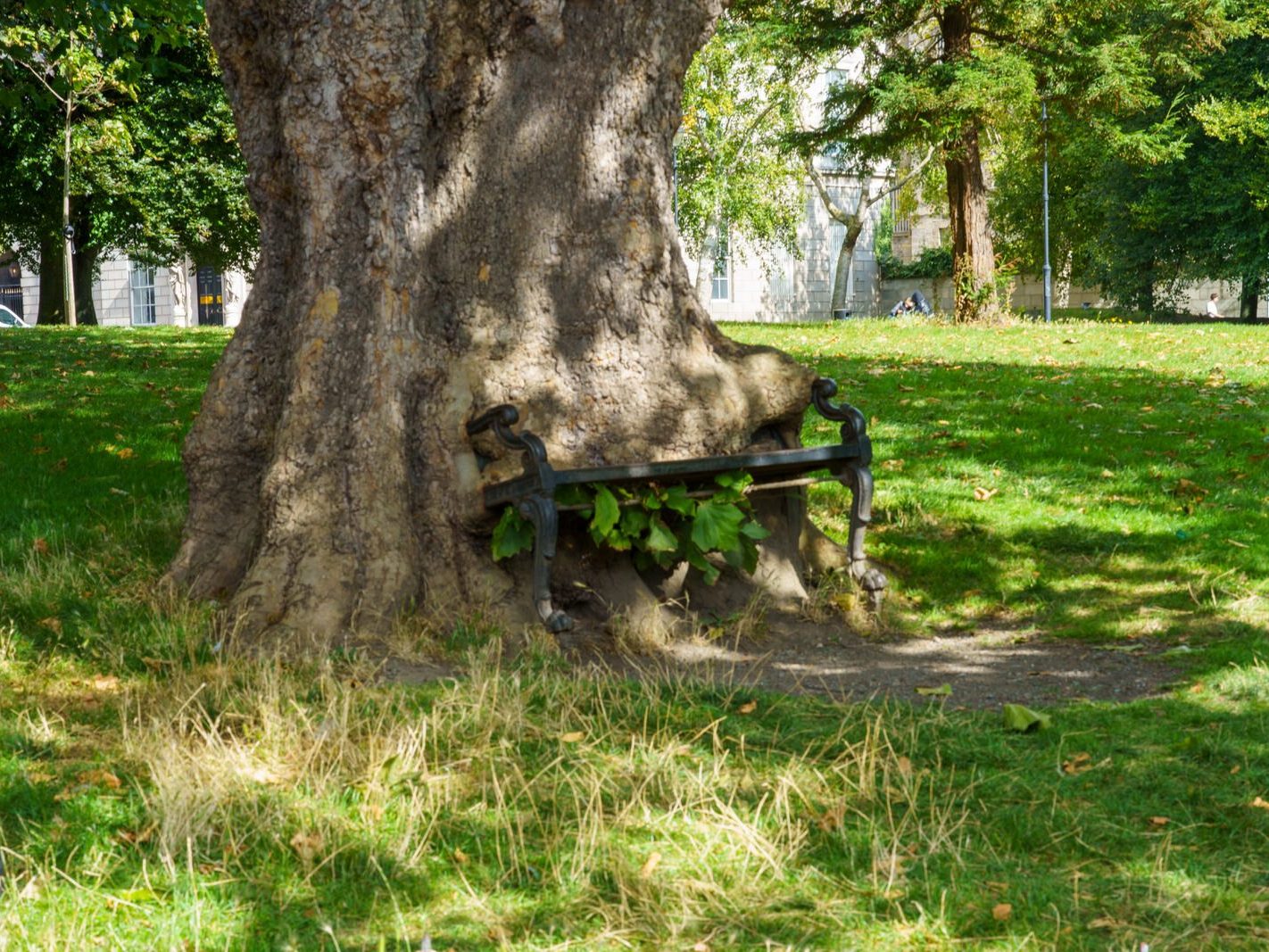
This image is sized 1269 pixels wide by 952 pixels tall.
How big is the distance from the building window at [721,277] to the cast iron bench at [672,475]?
38.7m

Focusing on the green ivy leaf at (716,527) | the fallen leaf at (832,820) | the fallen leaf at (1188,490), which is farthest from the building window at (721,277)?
the fallen leaf at (832,820)

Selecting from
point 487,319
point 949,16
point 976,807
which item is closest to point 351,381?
point 487,319

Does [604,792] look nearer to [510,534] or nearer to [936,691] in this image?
[936,691]

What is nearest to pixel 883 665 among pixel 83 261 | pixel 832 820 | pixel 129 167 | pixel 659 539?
pixel 659 539

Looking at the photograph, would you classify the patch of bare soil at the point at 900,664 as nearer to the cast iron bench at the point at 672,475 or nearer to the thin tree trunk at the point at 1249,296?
the cast iron bench at the point at 672,475

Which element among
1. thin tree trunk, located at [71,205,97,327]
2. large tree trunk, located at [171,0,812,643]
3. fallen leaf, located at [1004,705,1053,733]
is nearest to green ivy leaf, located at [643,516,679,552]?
large tree trunk, located at [171,0,812,643]

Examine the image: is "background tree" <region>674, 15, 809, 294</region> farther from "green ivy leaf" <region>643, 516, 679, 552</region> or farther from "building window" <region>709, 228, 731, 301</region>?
"green ivy leaf" <region>643, 516, 679, 552</region>

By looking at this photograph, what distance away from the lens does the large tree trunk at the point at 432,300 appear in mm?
5707

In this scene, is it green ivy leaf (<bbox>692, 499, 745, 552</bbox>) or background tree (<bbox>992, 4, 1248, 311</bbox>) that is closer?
green ivy leaf (<bbox>692, 499, 745, 552</bbox>)

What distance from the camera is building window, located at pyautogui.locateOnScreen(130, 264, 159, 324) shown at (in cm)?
5162

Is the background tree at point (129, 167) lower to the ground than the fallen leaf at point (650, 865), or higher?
higher

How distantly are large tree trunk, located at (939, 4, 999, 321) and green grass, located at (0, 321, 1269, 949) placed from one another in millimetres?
14950

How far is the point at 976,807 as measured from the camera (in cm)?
396

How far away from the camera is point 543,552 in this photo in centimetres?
532
